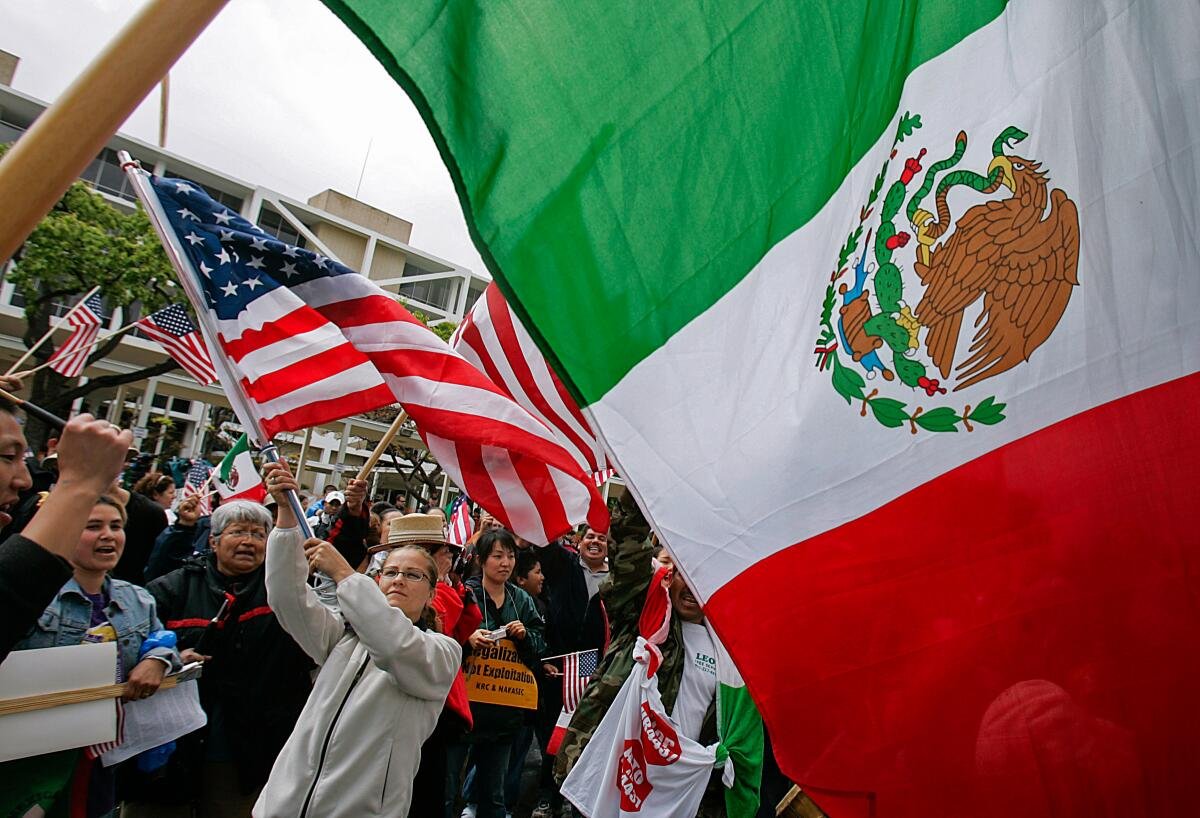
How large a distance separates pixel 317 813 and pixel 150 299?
25.0 metres

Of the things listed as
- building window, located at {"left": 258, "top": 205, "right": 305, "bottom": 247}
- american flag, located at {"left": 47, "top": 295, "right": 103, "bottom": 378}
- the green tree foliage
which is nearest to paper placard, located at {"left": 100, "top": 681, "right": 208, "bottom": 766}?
american flag, located at {"left": 47, "top": 295, "right": 103, "bottom": 378}

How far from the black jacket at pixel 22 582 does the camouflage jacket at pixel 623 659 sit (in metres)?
3.03

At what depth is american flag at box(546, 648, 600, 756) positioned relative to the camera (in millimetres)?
5539

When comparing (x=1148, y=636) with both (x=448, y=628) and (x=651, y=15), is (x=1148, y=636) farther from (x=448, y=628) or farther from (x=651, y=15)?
(x=448, y=628)

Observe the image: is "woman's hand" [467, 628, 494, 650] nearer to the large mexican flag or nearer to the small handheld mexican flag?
the small handheld mexican flag

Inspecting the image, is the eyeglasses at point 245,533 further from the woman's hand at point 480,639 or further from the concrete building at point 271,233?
the concrete building at point 271,233

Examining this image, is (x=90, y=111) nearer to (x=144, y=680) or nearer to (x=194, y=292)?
(x=194, y=292)

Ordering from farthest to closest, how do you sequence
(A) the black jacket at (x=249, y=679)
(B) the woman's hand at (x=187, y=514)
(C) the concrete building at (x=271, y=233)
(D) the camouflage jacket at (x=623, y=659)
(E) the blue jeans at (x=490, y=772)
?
(C) the concrete building at (x=271, y=233) → (B) the woman's hand at (x=187, y=514) → (E) the blue jeans at (x=490, y=772) → (D) the camouflage jacket at (x=623, y=659) → (A) the black jacket at (x=249, y=679)

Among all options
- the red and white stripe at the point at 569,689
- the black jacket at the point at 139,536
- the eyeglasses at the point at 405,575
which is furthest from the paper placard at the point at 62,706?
the black jacket at the point at 139,536

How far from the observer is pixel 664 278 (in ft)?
5.52

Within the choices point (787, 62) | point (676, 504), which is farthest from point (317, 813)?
point (787, 62)

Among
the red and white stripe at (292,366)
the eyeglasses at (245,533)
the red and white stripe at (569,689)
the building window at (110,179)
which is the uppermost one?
the building window at (110,179)

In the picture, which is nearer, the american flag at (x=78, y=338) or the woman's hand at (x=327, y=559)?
the woman's hand at (x=327, y=559)

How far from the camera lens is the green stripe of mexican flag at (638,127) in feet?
4.78
